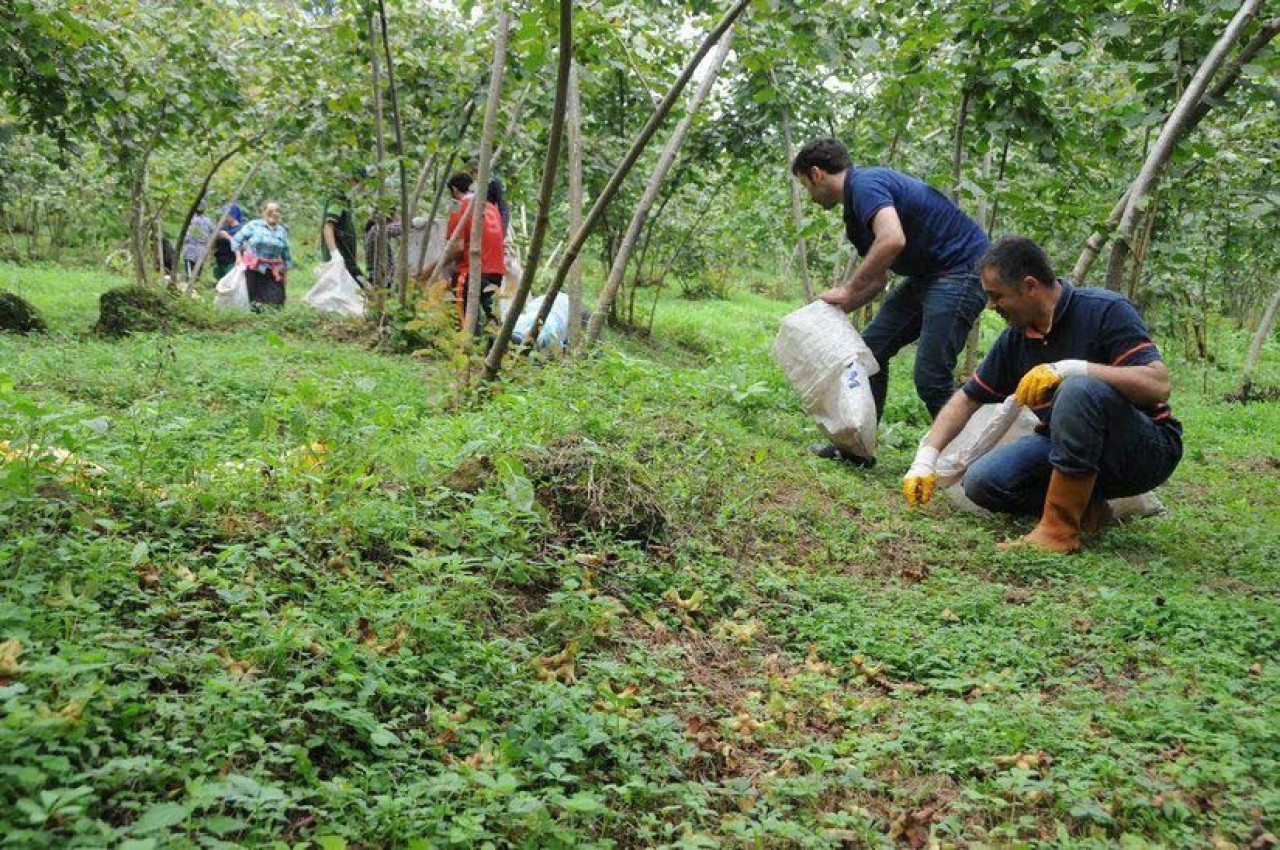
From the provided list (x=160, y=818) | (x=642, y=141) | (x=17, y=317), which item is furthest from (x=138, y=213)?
(x=160, y=818)

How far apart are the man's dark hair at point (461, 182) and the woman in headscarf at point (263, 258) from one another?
382 cm

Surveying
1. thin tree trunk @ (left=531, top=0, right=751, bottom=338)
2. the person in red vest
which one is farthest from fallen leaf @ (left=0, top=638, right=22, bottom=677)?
the person in red vest

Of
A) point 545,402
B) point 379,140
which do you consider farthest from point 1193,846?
point 379,140

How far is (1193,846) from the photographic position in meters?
1.74

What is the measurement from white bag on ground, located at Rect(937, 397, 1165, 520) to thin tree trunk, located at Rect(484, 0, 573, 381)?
6.66ft

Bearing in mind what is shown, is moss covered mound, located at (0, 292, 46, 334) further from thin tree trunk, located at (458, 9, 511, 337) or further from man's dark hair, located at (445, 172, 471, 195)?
thin tree trunk, located at (458, 9, 511, 337)

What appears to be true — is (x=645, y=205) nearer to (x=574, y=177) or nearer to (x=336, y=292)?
(x=574, y=177)

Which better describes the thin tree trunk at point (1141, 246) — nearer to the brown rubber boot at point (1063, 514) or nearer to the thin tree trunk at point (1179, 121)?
the thin tree trunk at point (1179, 121)

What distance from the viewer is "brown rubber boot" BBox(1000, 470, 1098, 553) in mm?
3664

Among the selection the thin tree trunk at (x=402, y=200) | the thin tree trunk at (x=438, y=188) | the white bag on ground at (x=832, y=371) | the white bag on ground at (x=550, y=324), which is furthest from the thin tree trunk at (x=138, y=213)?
the white bag on ground at (x=832, y=371)

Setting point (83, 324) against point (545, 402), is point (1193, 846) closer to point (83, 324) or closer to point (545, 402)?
point (545, 402)

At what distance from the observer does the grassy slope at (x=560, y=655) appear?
5.59 ft

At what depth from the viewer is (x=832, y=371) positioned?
15.5 feet

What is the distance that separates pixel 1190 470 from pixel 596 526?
174 inches
